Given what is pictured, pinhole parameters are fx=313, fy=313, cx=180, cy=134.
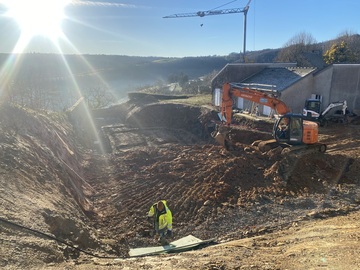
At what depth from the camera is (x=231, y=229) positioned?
9695 millimetres

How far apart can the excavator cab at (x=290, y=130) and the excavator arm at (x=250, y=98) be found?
146cm

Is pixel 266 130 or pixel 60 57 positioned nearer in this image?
pixel 266 130

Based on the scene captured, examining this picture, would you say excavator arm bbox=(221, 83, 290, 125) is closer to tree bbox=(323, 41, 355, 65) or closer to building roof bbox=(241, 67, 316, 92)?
building roof bbox=(241, 67, 316, 92)

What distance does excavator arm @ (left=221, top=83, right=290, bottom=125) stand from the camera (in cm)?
1595

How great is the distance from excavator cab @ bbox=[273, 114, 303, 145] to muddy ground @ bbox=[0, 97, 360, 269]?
2.37ft

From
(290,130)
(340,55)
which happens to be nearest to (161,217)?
(290,130)

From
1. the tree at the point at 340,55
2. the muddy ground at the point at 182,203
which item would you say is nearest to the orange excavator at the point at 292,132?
the muddy ground at the point at 182,203

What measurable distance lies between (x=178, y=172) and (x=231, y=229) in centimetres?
A: 549

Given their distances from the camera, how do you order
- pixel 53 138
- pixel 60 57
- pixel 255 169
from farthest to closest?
pixel 60 57 → pixel 53 138 → pixel 255 169

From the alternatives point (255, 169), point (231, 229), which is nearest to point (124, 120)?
point (255, 169)

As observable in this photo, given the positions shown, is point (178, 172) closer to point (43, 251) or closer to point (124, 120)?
point (43, 251)

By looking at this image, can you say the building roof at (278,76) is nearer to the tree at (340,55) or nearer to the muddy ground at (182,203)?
the muddy ground at (182,203)

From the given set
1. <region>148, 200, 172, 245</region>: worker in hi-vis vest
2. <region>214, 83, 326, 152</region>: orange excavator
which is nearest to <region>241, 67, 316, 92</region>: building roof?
<region>214, 83, 326, 152</region>: orange excavator

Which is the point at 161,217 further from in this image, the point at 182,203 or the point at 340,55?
the point at 340,55
